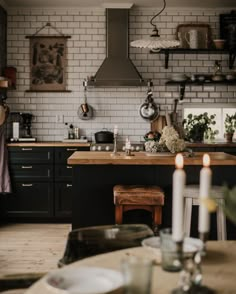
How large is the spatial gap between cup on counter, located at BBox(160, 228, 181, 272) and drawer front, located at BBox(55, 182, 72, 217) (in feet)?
16.2

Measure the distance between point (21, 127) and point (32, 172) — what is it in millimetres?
903

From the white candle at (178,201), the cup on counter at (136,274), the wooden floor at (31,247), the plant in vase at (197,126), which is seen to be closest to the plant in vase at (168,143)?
the wooden floor at (31,247)

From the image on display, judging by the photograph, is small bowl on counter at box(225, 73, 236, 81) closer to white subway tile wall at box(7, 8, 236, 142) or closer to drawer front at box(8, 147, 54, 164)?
white subway tile wall at box(7, 8, 236, 142)

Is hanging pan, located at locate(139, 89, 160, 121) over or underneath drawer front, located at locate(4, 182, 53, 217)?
over

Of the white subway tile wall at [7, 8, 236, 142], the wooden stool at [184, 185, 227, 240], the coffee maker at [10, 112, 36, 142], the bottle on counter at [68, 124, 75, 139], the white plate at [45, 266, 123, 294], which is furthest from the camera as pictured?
the white subway tile wall at [7, 8, 236, 142]

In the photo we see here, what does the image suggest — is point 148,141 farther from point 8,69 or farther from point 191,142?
point 8,69

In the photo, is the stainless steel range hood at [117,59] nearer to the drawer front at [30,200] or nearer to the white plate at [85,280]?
the drawer front at [30,200]

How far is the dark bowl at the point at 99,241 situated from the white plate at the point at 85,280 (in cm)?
49

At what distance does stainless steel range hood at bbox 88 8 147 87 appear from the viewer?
683 cm

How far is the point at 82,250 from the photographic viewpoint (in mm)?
2074

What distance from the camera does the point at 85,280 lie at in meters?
1.50

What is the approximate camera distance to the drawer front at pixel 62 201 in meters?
6.49

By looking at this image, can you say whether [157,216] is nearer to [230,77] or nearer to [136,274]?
[136,274]

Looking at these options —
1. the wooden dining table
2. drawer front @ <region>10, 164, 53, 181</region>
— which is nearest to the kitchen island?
drawer front @ <region>10, 164, 53, 181</region>
